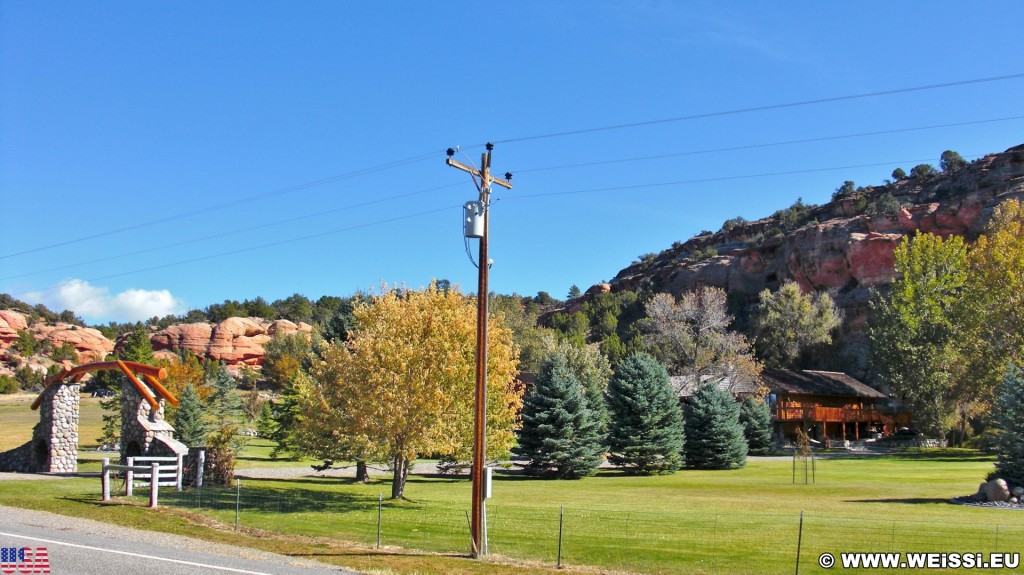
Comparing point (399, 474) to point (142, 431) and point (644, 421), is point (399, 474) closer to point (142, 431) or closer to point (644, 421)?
point (142, 431)

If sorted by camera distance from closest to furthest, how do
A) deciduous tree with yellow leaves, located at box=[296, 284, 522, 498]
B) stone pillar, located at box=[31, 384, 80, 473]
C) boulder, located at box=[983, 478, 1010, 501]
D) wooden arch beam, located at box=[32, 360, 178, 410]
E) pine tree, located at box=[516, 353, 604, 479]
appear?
boulder, located at box=[983, 478, 1010, 501] → deciduous tree with yellow leaves, located at box=[296, 284, 522, 498] → wooden arch beam, located at box=[32, 360, 178, 410] → stone pillar, located at box=[31, 384, 80, 473] → pine tree, located at box=[516, 353, 604, 479]

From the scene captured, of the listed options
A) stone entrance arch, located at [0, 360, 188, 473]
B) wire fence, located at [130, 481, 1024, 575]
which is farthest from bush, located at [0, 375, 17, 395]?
wire fence, located at [130, 481, 1024, 575]

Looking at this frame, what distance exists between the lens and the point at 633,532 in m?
18.8

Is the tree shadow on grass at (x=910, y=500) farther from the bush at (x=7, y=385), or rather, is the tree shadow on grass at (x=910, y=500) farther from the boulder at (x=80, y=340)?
the boulder at (x=80, y=340)

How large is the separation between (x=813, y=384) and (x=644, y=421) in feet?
107

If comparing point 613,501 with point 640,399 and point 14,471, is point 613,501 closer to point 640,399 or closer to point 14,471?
point 640,399

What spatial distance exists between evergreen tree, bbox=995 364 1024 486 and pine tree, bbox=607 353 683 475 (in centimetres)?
1754

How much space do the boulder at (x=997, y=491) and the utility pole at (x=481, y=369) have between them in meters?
17.4

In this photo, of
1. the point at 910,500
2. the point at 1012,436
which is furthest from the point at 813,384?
the point at 910,500

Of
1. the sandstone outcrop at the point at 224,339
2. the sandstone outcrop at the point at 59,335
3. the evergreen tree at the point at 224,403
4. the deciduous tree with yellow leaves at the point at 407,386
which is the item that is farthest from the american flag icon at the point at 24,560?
the sandstone outcrop at the point at 59,335

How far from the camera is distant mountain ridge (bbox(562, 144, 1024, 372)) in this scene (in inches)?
3782

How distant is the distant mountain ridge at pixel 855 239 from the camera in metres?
96.1

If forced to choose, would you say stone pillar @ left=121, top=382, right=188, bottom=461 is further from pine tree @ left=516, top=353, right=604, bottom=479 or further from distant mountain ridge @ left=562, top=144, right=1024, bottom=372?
distant mountain ridge @ left=562, top=144, right=1024, bottom=372

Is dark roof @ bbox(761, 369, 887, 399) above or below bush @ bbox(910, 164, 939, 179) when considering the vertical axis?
below
